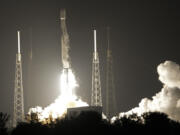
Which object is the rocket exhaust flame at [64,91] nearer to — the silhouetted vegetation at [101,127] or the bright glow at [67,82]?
the bright glow at [67,82]

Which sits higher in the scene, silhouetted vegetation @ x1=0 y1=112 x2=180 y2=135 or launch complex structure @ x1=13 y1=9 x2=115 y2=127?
launch complex structure @ x1=13 y1=9 x2=115 y2=127

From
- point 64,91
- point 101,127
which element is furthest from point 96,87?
point 101,127

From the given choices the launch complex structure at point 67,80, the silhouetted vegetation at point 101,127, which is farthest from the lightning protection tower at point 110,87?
the silhouetted vegetation at point 101,127

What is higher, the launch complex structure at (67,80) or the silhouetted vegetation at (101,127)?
the launch complex structure at (67,80)

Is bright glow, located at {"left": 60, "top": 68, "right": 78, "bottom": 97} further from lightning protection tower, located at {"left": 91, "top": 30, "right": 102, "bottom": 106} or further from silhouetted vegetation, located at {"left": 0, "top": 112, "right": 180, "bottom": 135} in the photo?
silhouetted vegetation, located at {"left": 0, "top": 112, "right": 180, "bottom": 135}

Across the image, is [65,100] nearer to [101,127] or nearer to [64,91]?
[64,91]

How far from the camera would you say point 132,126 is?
38.3 meters

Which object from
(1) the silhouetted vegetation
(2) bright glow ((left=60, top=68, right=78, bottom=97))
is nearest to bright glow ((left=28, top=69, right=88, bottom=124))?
(2) bright glow ((left=60, top=68, right=78, bottom=97))

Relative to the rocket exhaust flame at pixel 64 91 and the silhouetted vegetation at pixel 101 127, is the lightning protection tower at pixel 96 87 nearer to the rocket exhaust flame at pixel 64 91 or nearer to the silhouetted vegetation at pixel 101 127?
the rocket exhaust flame at pixel 64 91

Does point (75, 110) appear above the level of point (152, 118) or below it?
above

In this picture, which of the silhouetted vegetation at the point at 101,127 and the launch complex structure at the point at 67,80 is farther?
the launch complex structure at the point at 67,80

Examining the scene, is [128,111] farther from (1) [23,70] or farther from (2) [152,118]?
(2) [152,118]

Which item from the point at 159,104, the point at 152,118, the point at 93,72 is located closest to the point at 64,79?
the point at 93,72

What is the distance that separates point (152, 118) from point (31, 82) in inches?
1281
